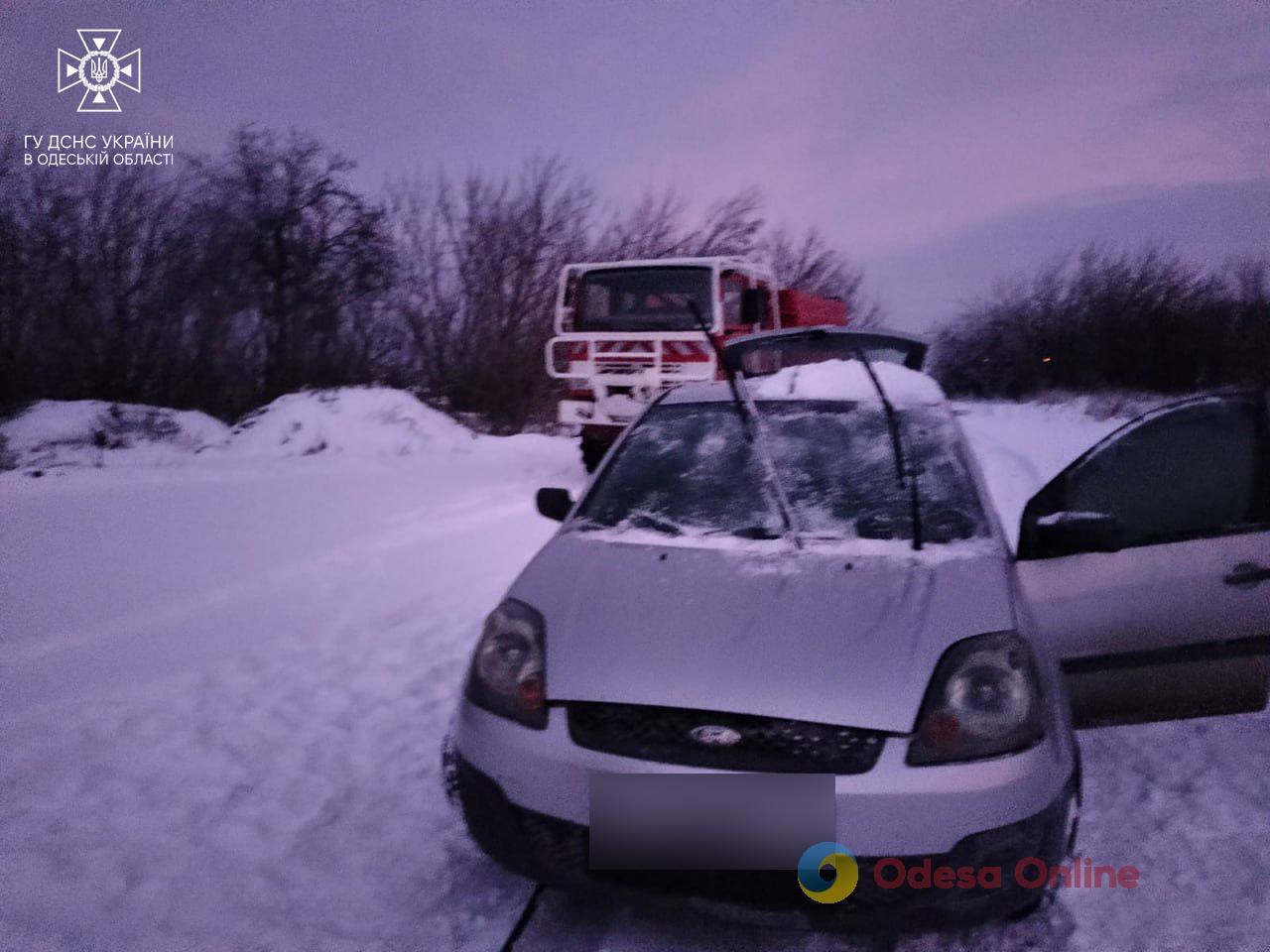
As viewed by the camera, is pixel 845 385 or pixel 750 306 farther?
pixel 750 306

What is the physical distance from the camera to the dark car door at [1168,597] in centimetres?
306

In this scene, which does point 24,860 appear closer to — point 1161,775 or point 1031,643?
point 1031,643

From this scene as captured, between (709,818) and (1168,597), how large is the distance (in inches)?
79.0

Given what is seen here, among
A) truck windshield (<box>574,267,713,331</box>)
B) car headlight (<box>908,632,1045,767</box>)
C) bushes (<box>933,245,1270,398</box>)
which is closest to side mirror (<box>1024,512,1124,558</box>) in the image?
car headlight (<box>908,632,1045,767</box>)

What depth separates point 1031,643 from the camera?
7.77 feet

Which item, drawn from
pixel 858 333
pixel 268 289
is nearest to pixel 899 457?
pixel 858 333

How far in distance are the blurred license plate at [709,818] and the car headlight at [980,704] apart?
0.28 meters

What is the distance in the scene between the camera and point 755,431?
11.5 feet

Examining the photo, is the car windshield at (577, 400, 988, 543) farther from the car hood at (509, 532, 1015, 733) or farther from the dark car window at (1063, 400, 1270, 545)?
the dark car window at (1063, 400, 1270, 545)

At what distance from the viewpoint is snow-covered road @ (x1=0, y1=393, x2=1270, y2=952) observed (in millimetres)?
2490

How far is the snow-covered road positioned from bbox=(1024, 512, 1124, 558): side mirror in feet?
3.20

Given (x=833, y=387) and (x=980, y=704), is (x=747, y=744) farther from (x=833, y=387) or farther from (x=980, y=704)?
(x=833, y=387)

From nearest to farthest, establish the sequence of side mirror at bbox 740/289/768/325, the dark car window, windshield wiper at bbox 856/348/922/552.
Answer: windshield wiper at bbox 856/348/922/552 → the dark car window → side mirror at bbox 740/289/768/325

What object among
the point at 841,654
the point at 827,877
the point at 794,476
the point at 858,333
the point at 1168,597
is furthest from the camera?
the point at 858,333
